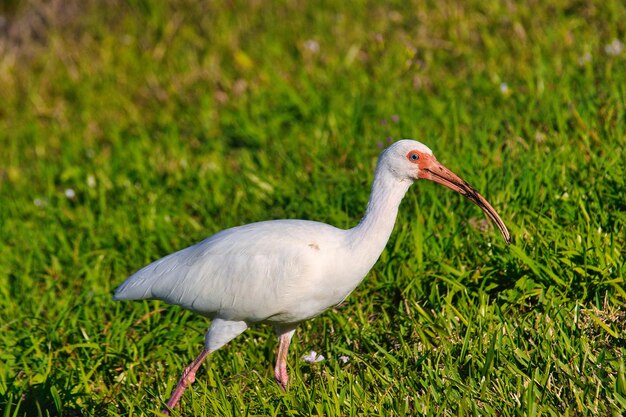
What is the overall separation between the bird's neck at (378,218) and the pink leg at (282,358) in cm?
71

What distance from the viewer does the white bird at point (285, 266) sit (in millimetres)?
4246

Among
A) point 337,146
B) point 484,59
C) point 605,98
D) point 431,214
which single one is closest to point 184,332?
point 431,214

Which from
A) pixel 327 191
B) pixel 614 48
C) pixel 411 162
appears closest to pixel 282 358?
→ pixel 411 162

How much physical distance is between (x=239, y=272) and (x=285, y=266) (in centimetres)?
30

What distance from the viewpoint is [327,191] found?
239 inches

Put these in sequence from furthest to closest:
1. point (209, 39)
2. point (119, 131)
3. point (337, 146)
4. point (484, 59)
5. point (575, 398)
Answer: point (209, 39)
point (119, 131)
point (484, 59)
point (337, 146)
point (575, 398)

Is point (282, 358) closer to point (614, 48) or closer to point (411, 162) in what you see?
point (411, 162)

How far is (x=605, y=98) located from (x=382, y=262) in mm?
2204

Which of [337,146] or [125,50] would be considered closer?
[337,146]

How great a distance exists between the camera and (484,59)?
7.69 m

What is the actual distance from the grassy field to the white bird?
307mm

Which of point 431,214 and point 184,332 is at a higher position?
point 431,214

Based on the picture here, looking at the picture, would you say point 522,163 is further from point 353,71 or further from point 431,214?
point 353,71

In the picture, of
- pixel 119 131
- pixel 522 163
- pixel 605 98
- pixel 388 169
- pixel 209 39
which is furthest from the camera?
pixel 209 39
